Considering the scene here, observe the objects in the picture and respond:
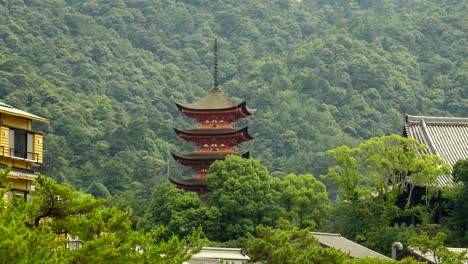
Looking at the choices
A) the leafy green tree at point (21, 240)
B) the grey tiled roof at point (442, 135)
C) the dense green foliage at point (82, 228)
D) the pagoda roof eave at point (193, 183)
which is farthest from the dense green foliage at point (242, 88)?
the leafy green tree at point (21, 240)

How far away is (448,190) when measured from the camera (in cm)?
6950

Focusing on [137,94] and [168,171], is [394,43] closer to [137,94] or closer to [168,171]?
[137,94]

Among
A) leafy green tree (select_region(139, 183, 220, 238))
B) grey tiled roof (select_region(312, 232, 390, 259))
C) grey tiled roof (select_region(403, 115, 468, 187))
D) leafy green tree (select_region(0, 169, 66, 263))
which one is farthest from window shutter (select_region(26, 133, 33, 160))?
grey tiled roof (select_region(403, 115, 468, 187))

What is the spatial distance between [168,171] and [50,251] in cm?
7388

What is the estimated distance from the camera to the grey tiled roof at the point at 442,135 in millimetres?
74625

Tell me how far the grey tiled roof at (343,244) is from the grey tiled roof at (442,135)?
10327 millimetres

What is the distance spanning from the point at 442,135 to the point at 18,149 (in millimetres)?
39391

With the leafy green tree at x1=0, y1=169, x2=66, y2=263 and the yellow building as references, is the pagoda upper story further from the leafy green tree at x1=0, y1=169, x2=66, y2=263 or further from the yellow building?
the leafy green tree at x1=0, y1=169, x2=66, y2=263

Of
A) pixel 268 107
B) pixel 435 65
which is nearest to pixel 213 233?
pixel 268 107

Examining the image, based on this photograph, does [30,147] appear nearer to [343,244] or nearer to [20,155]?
[20,155]

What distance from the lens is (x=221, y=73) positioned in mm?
143000

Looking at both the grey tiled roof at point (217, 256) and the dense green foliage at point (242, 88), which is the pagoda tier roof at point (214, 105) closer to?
the dense green foliage at point (242, 88)

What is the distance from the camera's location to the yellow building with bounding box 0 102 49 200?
130 feet

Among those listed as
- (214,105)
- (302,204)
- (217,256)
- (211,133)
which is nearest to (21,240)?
(217,256)
